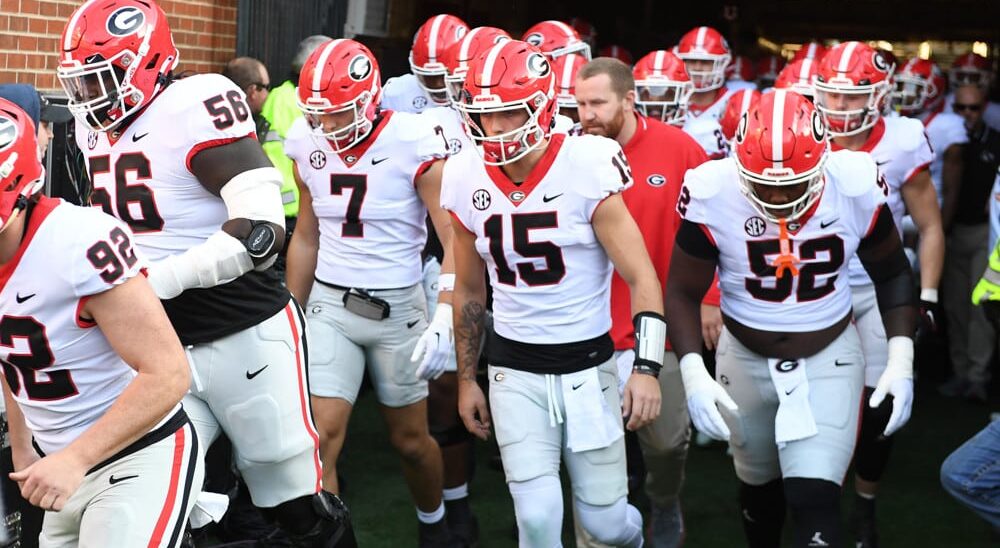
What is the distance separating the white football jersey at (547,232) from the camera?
4066mm

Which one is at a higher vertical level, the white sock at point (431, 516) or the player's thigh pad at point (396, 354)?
the player's thigh pad at point (396, 354)

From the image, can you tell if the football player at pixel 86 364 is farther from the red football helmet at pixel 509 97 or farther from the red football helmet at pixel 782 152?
the red football helmet at pixel 782 152

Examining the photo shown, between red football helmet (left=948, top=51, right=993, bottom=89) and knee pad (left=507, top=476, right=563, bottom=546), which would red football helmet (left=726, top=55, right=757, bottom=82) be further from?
knee pad (left=507, top=476, right=563, bottom=546)

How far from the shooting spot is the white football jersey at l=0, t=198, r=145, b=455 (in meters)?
2.91

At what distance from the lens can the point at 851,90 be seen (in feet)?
18.2

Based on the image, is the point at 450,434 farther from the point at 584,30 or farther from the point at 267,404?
the point at 584,30

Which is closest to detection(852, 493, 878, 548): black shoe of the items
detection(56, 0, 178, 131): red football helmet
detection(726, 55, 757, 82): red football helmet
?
detection(56, 0, 178, 131): red football helmet

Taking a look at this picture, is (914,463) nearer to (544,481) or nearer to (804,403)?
(804,403)

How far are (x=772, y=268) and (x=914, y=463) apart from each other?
283 cm

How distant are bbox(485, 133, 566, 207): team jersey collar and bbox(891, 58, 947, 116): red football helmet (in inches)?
167

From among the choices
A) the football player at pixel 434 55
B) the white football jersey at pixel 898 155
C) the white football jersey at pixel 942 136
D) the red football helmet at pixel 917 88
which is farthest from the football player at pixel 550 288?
the red football helmet at pixel 917 88

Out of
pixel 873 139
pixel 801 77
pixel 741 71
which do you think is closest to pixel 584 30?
pixel 741 71

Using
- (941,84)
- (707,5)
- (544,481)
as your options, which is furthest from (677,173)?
(707,5)

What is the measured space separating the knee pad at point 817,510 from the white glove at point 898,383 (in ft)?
1.17
